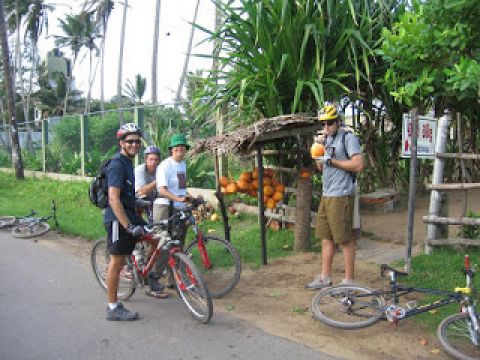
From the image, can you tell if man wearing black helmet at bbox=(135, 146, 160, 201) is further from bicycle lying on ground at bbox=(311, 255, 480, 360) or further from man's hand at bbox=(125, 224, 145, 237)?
bicycle lying on ground at bbox=(311, 255, 480, 360)

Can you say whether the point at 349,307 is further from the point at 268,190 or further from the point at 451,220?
the point at 268,190

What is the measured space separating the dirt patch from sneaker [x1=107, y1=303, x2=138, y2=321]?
87 centimetres

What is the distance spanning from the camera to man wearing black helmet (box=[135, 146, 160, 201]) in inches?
239

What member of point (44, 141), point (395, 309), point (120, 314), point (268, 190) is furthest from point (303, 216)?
point (44, 141)

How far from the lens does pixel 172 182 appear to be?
18.8ft

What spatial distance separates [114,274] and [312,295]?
6.94 feet

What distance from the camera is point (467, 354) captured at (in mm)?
3836

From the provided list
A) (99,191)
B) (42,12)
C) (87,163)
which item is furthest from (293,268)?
(42,12)

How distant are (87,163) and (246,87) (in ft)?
31.8

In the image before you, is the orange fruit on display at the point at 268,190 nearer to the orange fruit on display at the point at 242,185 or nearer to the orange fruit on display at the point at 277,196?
the orange fruit on display at the point at 277,196

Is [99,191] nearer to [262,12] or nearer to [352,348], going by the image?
[352,348]

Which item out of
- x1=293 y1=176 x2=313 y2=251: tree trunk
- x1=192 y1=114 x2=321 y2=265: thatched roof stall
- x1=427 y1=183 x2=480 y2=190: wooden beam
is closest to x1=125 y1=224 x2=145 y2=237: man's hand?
x1=192 y1=114 x2=321 y2=265: thatched roof stall

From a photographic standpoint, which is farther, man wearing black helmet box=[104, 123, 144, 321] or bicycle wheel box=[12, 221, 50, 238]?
bicycle wheel box=[12, 221, 50, 238]

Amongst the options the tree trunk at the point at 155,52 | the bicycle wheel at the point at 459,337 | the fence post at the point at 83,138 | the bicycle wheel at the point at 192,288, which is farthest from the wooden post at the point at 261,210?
the tree trunk at the point at 155,52
